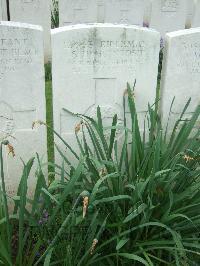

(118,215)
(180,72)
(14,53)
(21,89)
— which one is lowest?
(118,215)

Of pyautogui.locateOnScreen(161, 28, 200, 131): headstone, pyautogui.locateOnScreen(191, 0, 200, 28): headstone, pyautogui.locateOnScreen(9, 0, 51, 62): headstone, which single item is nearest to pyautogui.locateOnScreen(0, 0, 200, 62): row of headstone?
pyautogui.locateOnScreen(9, 0, 51, 62): headstone

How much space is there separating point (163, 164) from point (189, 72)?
0.73 m

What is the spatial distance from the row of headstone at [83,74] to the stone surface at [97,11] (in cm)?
291

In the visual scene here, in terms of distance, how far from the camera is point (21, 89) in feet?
8.07

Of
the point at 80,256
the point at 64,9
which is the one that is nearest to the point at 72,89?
the point at 80,256

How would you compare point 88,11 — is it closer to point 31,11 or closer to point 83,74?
point 31,11

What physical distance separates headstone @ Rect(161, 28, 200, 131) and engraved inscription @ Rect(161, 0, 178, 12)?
11.4ft

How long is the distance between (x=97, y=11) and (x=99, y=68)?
313cm

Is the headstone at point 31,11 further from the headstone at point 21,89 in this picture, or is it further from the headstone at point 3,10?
the headstone at point 21,89

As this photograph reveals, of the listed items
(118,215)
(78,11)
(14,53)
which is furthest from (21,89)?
(78,11)

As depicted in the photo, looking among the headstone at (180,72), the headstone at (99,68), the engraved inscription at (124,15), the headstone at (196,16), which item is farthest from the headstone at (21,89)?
the headstone at (196,16)

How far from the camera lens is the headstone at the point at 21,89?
2.33 meters

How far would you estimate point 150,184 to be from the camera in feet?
6.64

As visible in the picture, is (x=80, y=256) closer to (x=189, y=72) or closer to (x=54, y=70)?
(x=54, y=70)
